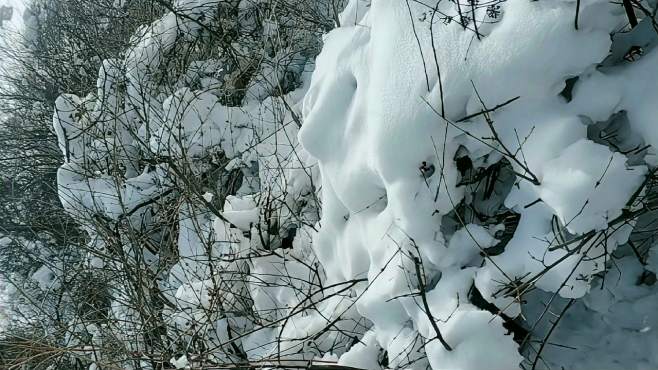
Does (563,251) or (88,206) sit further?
(88,206)

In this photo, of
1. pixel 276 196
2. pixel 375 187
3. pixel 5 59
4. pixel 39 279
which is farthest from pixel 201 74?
pixel 5 59

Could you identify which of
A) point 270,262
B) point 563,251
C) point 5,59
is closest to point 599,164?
point 563,251

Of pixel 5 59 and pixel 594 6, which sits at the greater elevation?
pixel 5 59

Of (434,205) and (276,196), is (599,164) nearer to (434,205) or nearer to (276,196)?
(434,205)

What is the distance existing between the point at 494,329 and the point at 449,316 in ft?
0.59

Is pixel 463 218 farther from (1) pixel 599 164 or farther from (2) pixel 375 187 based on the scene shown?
(1) pixel 599 164

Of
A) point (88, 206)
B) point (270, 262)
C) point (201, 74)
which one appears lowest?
point (270, 262)

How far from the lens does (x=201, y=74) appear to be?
18.9ft

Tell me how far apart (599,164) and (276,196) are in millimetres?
2533

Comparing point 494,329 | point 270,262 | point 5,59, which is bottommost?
point 494,329

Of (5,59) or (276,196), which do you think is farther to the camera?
(5,59)

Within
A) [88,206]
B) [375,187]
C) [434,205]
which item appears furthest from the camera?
[88,206]

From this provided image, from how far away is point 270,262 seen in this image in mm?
3885

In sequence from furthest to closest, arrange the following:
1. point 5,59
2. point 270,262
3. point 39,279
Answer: point 5,59 → point 39,279 → point 270,262
